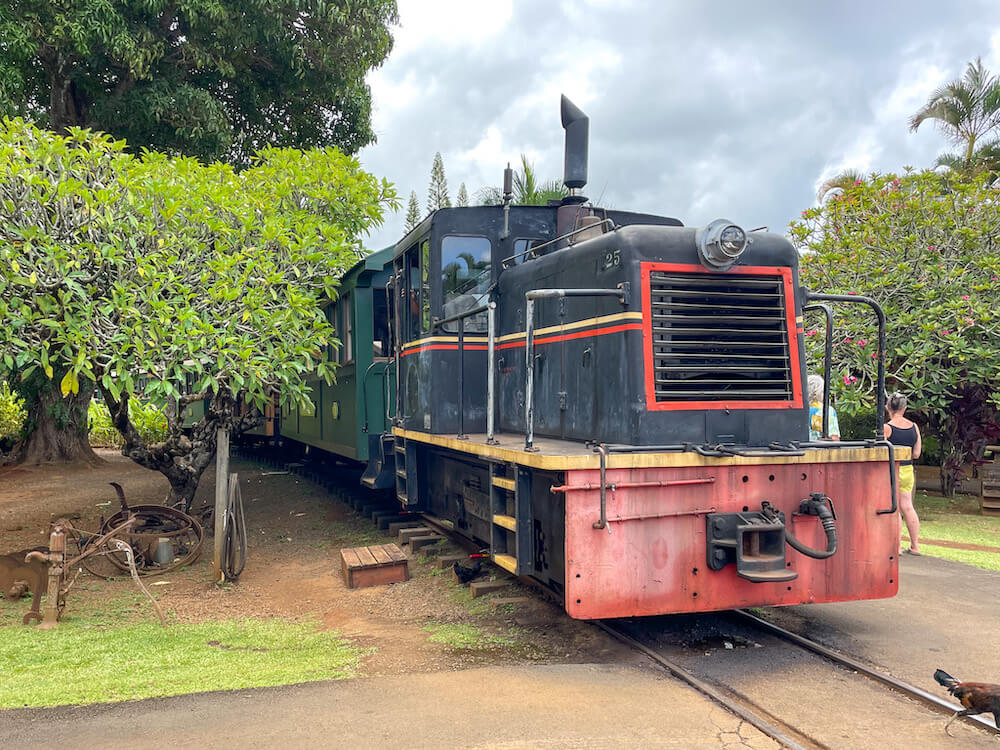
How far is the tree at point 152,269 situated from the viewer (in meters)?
6.85

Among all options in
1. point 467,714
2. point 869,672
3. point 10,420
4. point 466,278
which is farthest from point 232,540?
point 10,420

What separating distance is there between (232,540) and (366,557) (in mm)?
1313

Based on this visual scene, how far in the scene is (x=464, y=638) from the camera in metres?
5.45

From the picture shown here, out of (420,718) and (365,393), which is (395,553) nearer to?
(365,393)

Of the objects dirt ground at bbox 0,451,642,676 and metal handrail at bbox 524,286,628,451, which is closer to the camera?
metal handrail at bbox 524,286,628,451

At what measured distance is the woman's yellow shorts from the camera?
780 centimetres

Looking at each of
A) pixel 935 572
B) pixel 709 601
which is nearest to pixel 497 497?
pixel 709 601

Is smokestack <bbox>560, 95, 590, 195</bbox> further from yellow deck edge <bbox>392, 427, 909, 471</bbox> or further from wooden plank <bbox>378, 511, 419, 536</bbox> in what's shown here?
wooden plank <bbox>378, 511, 419, 536</bbox>

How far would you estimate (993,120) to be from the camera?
17.8 metres

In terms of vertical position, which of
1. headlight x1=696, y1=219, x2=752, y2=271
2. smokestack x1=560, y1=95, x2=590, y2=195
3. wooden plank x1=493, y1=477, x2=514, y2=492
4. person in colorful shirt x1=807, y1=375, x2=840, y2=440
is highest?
smokestack x1=560, y1=95, x2=590, y2=195

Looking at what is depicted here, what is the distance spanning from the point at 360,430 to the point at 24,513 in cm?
602

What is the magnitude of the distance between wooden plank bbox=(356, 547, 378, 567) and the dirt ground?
0.86 feet

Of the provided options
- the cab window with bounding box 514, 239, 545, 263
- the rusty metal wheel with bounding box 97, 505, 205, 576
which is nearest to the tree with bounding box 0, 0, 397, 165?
the rusty metal wheel with bounding box 97, 505, 205, 576

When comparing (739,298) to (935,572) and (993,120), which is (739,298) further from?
(993,120)
